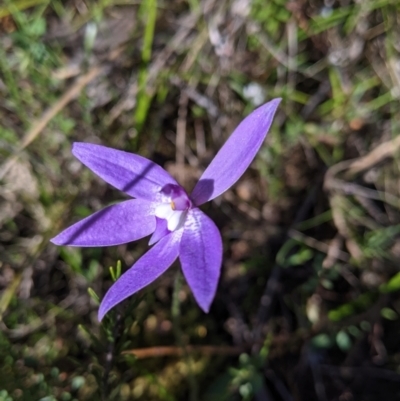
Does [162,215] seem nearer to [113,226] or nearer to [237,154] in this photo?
[113,226]

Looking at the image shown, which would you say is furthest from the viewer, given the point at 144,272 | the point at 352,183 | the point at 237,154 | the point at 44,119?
the point at 352,183

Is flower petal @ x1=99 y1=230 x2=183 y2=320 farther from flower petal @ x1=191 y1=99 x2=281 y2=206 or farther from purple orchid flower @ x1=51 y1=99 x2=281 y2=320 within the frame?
flower petal @ x1=191 y1=99 x2=281 y2=206

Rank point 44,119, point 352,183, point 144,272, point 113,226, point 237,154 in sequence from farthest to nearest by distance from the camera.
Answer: point 352,183
point 44,119
point 113,226
point 237,154
point 144,272

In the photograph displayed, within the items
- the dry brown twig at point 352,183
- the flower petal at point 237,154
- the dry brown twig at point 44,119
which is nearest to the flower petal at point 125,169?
the flower petal at point 237,154

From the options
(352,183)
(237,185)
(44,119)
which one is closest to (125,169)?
(44,119)

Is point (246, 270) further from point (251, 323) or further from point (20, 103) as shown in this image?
point (20, 103)

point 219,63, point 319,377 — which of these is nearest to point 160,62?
point 219,63

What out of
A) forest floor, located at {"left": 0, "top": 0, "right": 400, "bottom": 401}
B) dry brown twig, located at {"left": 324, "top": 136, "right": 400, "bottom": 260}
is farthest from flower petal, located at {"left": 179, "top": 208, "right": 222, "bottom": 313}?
dry brown twig, located at {"left": 324, "top": 136, "right": 400, "bottom": 260}

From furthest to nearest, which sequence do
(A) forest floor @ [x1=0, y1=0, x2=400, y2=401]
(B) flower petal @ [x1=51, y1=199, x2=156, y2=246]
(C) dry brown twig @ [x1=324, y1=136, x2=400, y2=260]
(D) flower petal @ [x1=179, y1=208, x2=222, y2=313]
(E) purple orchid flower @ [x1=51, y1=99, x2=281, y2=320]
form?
(C) dry brown twig @ [x1=324, y1=136, x2=400, y2=260] → (A) forest floor @ [x1=0, y1=0, x2=400, y2=401] → (B) flower petal @ [x1=51, y1=199, x2=156, y2=246] → (E) purple orchid flower @ [x1=51, y1=99, x2=281, y2=320] → (D) flower petal @ [x1=179, y1=208, x2=222, y2=313]

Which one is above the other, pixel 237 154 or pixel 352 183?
pixel 237 154
